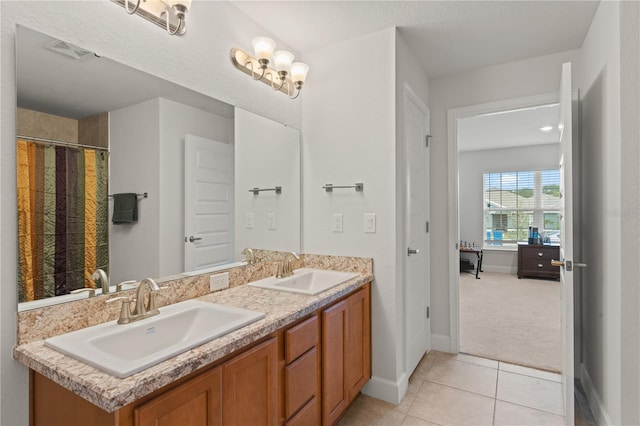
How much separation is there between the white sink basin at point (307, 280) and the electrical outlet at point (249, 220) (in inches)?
14.1

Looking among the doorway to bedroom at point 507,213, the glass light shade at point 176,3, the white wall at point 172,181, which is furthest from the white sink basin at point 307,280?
the doorway to bedroom at point 507,213

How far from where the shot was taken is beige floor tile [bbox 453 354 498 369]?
9.20 ft

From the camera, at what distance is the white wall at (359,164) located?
7.47 ft

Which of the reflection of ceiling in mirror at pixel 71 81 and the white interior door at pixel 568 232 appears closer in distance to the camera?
the reflection of ceiling in mirror at pixel 71 81

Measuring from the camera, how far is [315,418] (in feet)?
5.72

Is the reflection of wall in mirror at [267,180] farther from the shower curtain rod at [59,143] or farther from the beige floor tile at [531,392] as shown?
the beige floor tile at [531,392]

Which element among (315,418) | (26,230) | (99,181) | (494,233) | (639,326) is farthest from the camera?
(494,233)

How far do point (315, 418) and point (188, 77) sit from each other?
1.90 meters

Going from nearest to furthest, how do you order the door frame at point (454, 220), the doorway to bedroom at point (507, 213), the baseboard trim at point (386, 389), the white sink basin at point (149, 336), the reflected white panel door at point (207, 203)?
the white sink basin at point (149, 336)
the reflected white panel door at point (207, 203)
the baseboard trim at point (386, 389)
the door frame at point (454, 220)
the doorway to bedroom at point (507, 213)

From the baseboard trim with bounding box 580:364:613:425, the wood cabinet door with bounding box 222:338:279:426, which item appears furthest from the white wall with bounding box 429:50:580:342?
the wood cabinet door with bounding box 222:338:279:426

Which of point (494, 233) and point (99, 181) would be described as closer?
point (99, 181)

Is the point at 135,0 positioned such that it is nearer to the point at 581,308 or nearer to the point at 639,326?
the point at 639,326

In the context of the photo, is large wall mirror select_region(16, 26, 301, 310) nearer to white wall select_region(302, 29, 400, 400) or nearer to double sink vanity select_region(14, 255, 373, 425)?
double sink vanity select_region(14, 255, 373, 425)

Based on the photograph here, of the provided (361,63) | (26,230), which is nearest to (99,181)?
(26,230)
